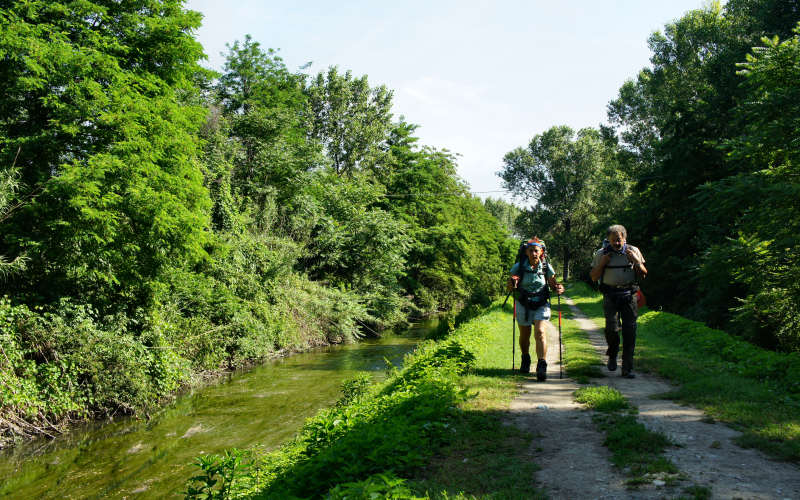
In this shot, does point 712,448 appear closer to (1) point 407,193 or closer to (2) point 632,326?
(2) point 632,326

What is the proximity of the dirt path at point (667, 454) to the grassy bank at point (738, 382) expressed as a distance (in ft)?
0.79

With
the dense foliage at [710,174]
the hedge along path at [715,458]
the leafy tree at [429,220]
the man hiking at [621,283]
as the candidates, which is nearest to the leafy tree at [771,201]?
the dense foliage at [710,174]

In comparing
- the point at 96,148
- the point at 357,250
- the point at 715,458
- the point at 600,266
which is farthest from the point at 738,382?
the point at 357,250

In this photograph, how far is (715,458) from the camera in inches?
160

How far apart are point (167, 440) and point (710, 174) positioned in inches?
1109

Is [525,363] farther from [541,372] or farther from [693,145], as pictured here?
[693,145]

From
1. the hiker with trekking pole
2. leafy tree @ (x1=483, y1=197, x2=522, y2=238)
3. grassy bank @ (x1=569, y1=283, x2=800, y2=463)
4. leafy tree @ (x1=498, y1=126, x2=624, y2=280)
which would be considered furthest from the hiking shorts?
leafy tree @ (x1=483, y1=197, x2=522, y2=238)

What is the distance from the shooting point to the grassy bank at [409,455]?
3.83m

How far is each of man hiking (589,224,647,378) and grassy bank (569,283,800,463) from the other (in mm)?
994

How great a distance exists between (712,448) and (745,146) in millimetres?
9319

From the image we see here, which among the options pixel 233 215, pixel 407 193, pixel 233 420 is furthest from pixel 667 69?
pixel 233 420

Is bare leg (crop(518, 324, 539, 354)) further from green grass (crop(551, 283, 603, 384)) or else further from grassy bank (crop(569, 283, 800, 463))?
grassy bank (crop(569, 283, 800, 463))

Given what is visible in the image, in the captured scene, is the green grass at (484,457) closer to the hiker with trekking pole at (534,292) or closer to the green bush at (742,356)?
the hiker with trekking pole at (534,292)

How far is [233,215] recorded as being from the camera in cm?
1861
